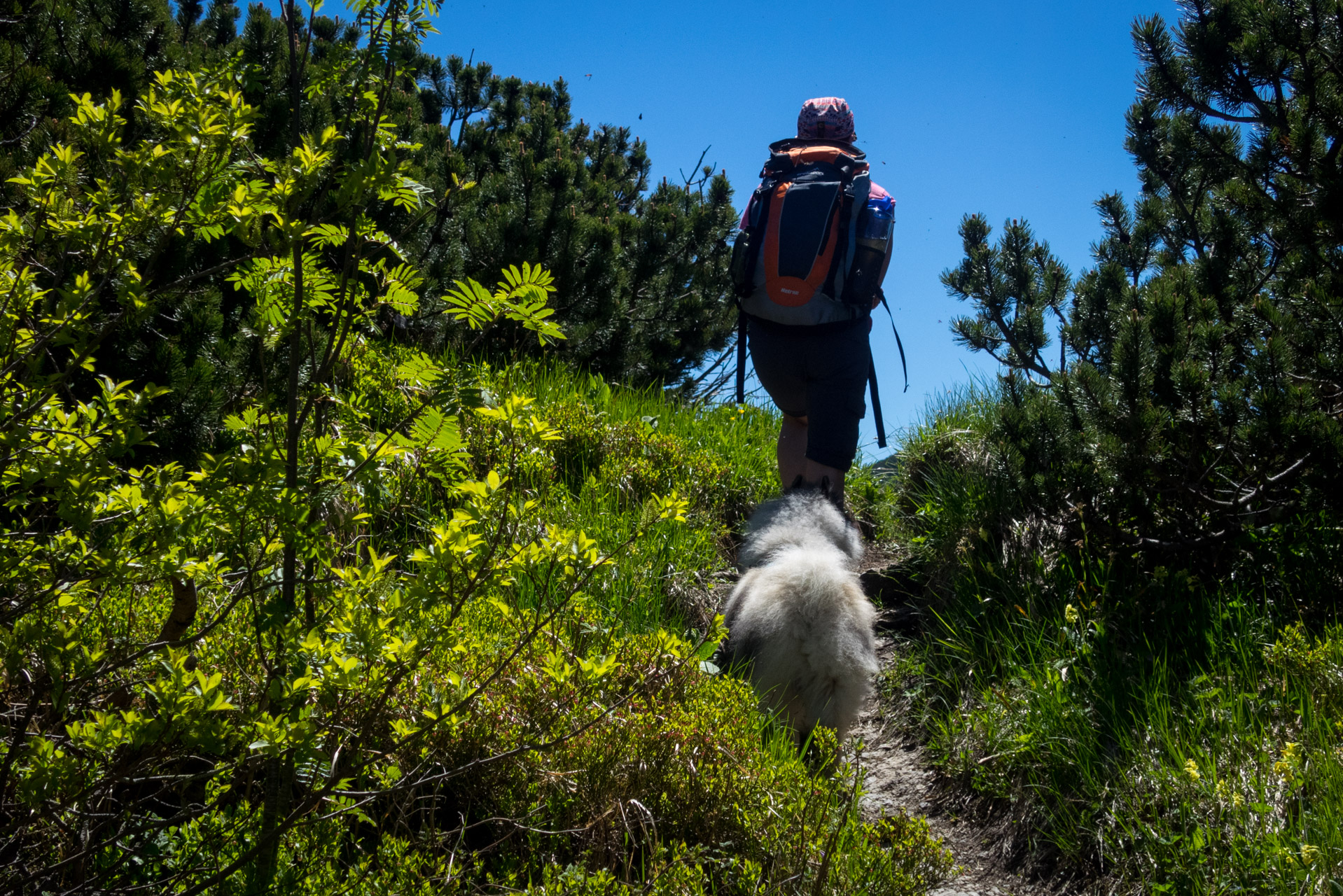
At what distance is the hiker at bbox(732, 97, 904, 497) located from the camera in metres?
5.30

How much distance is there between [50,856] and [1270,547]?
4.87m

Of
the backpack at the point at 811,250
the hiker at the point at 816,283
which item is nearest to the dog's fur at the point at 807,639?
the hiker at the point at 816,283

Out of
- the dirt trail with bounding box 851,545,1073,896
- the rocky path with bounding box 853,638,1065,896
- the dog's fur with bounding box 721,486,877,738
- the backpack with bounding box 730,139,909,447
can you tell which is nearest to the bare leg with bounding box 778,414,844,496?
the backpack with bounding box 730,139,909,447

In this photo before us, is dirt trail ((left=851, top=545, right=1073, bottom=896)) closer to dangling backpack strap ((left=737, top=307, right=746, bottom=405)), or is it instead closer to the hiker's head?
A: dangling backpack strap ((left=737, top=307, right=746, bottom=405))

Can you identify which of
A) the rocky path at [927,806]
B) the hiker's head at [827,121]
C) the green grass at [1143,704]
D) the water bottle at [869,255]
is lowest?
the rocky path at [927,806]

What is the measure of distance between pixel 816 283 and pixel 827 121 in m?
1.30

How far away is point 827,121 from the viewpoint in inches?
233

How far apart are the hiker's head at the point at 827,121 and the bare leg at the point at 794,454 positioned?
1.85 m

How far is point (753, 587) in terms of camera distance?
389 cm

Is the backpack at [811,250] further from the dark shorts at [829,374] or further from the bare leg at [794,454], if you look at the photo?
the bare leg at [794,454]

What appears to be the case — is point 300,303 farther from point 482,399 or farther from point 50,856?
point 50,856

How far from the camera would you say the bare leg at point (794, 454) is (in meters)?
5.68

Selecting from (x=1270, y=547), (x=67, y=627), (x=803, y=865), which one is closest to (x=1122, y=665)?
(x=1270, y=547)

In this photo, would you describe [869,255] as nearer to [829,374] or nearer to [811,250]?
[811,250]
